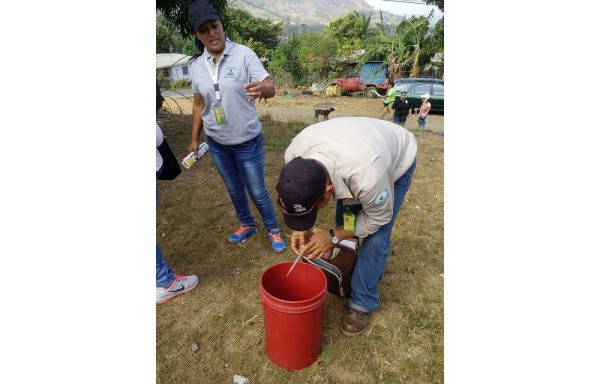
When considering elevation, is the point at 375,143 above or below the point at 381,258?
above

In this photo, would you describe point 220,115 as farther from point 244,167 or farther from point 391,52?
point 391,52

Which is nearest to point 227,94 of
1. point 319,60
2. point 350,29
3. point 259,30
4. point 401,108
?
point 401,108

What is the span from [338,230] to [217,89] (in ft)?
4.28

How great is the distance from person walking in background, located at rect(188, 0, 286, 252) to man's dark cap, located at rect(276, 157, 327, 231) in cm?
108

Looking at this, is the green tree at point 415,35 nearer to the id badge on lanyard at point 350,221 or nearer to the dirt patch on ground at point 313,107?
the dirt patch on ground at point 313,107

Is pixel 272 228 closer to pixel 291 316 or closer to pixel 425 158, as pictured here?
pixel 291 316

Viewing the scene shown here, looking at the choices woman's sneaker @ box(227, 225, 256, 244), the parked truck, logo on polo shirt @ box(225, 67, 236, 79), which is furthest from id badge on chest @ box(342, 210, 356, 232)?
the parked truck

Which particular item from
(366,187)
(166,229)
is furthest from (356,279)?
(166,229)

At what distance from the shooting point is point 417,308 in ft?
7.69

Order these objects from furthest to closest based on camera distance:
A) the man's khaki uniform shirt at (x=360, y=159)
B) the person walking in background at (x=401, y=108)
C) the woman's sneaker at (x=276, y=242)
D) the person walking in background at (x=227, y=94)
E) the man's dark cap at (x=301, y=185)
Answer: the person walking in background at (x=401, y=108) → the woman's sneaker at (x=276, y=242) → the person walking in background at (x=227, y=94) → the man's khaki uniform shirt at (x=360, y=159) → the man's dark cap at (x=301, y=185)

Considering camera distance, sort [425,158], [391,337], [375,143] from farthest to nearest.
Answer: [425,158] → [391,337] → [375,143]

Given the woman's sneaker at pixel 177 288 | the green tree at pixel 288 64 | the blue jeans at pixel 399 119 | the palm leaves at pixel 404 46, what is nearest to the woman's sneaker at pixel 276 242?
the woman's sneaker at pixel 177 288

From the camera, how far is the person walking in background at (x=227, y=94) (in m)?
2.25

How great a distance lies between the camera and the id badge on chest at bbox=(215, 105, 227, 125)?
233cm
